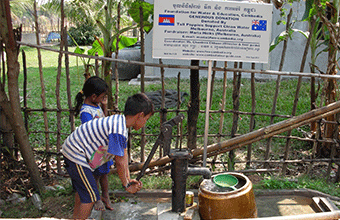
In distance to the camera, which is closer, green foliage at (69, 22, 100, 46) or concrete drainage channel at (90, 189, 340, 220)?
concrete drainage channel at (90, 189, 340, 220)

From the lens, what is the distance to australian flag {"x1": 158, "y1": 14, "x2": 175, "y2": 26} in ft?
9.30

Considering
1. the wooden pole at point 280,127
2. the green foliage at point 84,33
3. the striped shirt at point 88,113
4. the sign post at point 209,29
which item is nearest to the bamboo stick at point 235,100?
the wooden pole at point 280,127

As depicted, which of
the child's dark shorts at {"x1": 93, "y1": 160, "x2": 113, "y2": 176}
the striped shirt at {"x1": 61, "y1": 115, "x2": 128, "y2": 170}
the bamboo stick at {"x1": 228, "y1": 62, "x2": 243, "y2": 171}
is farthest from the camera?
the bamboo stick at {"x1": 228, "y1": 62, "x2": 243, "y2": 171}

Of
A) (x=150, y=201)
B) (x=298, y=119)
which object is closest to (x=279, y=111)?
(x=298, y=119)

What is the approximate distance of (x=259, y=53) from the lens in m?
2.99

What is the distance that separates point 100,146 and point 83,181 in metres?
0.31

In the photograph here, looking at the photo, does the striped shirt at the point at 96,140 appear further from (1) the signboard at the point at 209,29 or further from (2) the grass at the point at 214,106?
(2) the grass at the point at 214,106

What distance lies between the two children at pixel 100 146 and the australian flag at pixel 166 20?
77 centimetres

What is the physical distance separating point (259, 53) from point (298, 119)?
3.18 ft

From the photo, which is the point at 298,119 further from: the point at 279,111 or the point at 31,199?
the point at 31,199

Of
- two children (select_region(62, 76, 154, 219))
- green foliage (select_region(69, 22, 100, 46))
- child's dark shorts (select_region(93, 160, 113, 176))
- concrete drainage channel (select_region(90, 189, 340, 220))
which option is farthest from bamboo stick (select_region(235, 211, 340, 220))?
green foliage (select_region(69, 22, 100, 46))

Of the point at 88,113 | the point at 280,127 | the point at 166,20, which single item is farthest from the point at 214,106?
the point at 88,113

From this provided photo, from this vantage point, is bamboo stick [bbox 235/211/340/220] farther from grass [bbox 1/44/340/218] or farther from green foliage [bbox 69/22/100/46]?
green foliage [bbox 69/22/100/46]

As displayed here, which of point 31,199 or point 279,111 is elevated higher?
point 279,111
